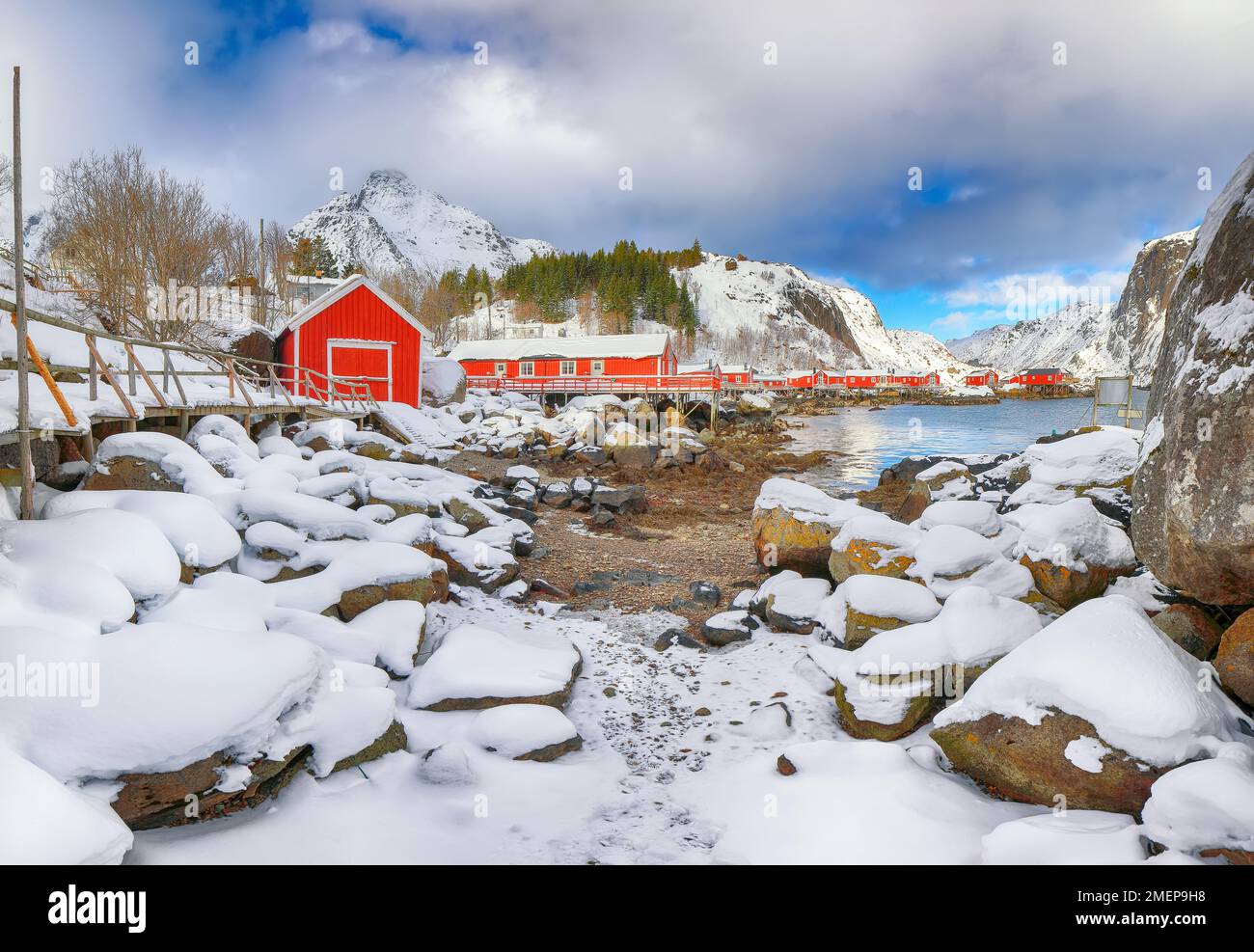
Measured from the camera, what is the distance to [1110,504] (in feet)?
27.7

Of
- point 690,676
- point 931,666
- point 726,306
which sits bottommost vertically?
point 690,676

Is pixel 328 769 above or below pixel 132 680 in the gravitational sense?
below

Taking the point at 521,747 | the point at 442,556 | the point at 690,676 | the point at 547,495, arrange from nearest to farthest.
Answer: the point at 521,747
the point at 690,676
the point at 442,556
the point at 547,495

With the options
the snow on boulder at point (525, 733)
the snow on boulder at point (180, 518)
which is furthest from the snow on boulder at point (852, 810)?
the snow on boulder at point (180, 518)

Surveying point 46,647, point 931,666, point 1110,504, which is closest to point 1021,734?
point 931,666

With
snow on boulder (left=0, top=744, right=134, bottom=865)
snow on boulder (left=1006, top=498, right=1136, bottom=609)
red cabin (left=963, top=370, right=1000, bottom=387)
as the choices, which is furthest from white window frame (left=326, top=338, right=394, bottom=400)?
red cabin (left=963, top=370, right=1000, bottom=387)

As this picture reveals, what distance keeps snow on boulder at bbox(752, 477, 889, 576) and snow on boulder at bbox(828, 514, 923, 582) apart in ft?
1.45

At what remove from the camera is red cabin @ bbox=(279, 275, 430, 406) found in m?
25.5

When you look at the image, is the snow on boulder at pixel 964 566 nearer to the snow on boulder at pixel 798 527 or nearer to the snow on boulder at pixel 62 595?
the snow on boulder at pixel 798 527

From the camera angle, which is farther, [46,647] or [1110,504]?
[1110,504]

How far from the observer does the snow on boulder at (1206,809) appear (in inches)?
132

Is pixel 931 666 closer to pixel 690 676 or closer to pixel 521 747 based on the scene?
pixel 690 676

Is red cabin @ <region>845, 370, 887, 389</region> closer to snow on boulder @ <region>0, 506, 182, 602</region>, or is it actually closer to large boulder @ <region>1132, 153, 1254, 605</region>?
large boulder @ <region>1132, 153, 1254, 605</region>

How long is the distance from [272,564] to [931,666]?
6.99 metres
